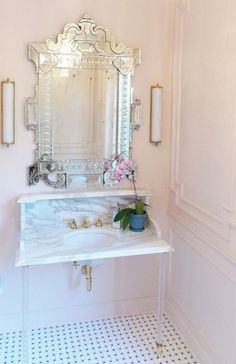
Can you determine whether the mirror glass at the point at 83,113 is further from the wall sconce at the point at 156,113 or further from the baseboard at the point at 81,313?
the baseboard at the point at 81,313

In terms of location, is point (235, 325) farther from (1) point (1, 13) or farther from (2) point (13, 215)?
(1) point (1, 13)

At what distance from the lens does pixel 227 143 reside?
2105mm

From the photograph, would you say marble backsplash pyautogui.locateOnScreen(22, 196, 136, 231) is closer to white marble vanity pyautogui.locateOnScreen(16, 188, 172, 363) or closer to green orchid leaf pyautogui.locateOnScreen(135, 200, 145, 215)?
white marble vanity pyautogui.locateOnScreen(16, 188, 172, 363)

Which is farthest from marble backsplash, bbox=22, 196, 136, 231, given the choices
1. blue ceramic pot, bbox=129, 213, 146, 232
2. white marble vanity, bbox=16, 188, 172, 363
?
blue ceramic pot, bbox=129, 213, 146, 232

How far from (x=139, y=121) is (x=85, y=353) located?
4.97 feet

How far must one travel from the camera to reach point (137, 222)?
2611 millimetres

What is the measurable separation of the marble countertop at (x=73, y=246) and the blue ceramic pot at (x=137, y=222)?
0.03 metres

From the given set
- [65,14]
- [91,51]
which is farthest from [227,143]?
[65,14]

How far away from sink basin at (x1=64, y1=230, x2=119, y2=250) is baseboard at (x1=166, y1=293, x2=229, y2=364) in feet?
2.27

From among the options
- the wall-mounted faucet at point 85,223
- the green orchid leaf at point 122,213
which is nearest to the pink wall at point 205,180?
the green orchid leaf at point 122,213

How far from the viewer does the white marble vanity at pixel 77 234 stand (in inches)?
89.7

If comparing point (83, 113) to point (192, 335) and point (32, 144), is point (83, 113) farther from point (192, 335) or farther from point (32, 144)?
point (192, 335)

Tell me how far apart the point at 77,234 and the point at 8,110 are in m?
0.87

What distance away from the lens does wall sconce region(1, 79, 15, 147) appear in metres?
2.48
